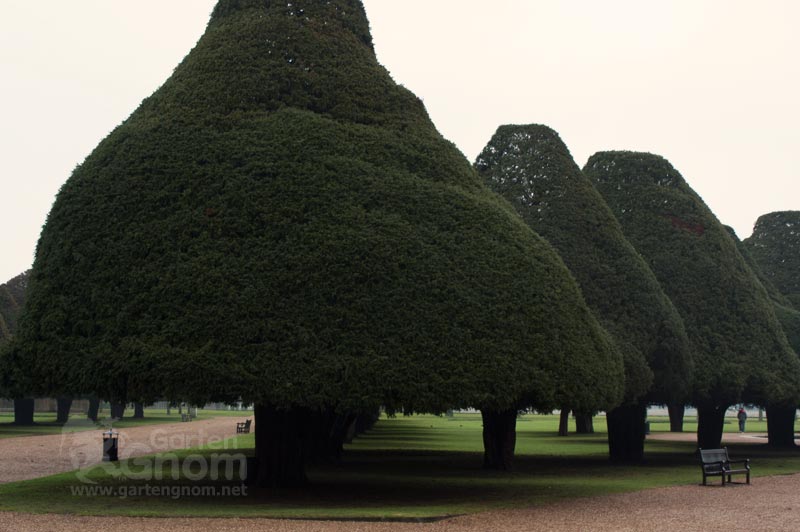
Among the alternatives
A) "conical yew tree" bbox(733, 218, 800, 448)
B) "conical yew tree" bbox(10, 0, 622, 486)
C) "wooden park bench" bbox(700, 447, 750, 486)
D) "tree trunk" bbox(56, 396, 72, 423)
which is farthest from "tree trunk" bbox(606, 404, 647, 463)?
"tree trunk" bbox(56, 396, 72, 423)

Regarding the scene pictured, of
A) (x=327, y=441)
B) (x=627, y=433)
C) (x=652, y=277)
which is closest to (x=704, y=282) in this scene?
(x=652, y=277)

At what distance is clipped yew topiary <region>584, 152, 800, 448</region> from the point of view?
3123cm

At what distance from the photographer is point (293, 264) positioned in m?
18.5

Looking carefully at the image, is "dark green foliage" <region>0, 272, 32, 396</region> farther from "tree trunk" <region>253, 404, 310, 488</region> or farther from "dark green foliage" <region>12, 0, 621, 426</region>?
"tree trunk" <region>253, 404, 310, 488</region>

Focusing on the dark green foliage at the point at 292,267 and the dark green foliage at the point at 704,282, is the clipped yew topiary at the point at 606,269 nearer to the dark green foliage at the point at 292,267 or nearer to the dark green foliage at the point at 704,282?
the dark green foliage at the point at 704,282

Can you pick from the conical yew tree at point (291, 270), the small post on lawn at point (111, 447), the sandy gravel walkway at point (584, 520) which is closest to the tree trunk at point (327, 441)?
the small post on lawn at point (111, 447)

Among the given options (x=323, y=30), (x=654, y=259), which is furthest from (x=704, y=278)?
(x=323, y=30)

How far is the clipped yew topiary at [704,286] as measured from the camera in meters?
31.2

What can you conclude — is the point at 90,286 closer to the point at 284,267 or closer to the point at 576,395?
the point at 284,267

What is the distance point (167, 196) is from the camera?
65.0 feet

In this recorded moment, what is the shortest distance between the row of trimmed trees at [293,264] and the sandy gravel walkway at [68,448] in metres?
7.43

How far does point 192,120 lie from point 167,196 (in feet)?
7.41

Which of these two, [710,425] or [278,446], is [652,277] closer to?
[710,425]

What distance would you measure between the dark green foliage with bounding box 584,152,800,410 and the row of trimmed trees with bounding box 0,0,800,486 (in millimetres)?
9471
